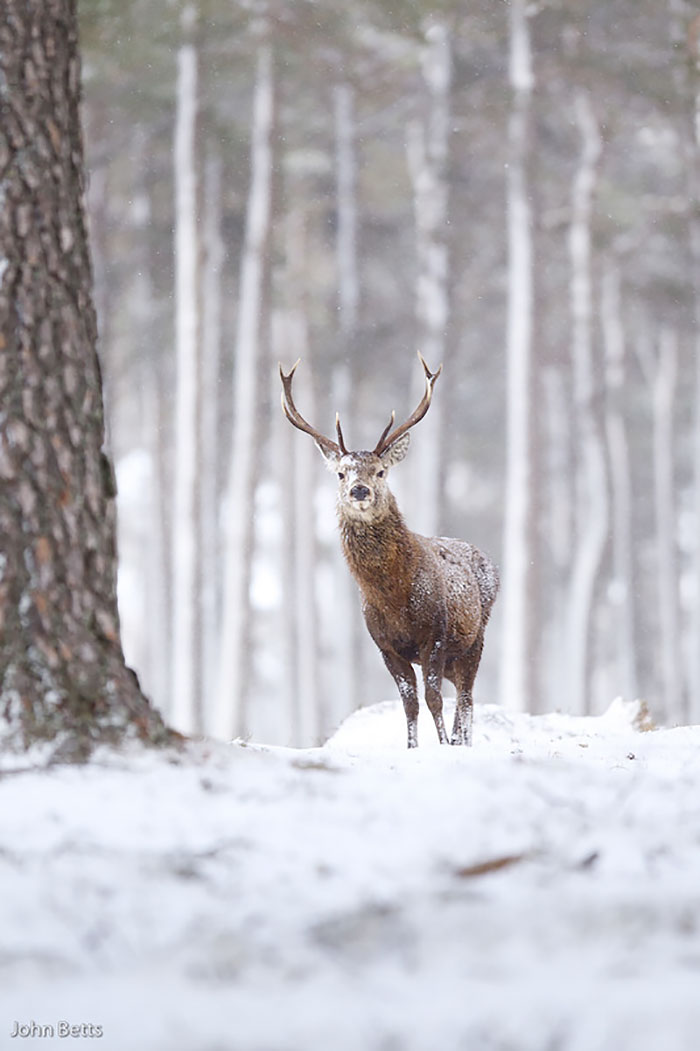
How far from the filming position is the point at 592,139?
1934cm

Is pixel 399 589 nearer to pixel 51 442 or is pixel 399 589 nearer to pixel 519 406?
pixel 51 442

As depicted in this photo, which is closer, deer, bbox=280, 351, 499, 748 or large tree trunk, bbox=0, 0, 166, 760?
large tree trunk, bbox=0, 0, 166, 760

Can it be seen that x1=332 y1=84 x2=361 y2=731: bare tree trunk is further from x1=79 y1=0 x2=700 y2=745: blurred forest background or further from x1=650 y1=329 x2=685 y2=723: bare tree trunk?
x1=650 y1=329 x2=685 y2=723: bare tree trunk

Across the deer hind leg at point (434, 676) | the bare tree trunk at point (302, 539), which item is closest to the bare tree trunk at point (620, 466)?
the bare tree trunk at point (302, 539)

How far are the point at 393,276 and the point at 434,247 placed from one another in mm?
10470

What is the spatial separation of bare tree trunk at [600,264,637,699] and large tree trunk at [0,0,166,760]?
67.1ft

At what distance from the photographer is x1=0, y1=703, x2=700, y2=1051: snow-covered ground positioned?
2.86 m

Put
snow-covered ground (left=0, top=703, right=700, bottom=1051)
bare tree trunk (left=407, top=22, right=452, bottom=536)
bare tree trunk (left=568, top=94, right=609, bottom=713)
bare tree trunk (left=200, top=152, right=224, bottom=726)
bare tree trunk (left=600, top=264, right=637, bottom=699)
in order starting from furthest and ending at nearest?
bare tree trunk (left=600, top=264, right=637, bottom=699) < bare tree trunk (left=200, top=152, right=224, bottom=726) < bare tree trunk (left=568, top=94, right=609, bottom=713) < bare tree trunk (left=407, top=22, right=452, bottom=536) < snow-covered ground (left=0, top=703, right=700, bottom=1051)

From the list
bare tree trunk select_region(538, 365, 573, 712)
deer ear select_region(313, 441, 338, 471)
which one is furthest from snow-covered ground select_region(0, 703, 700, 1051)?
bare tree trunk select_region(538, 365, 573, 712)

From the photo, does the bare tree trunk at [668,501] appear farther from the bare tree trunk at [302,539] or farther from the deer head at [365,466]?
the deer head at [365,466]

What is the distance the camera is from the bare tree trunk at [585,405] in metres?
18.7

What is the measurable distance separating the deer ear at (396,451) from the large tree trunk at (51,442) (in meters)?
2.30

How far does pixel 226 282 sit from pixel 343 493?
17800mm

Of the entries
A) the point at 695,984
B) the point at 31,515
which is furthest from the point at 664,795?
the point at 31,515
